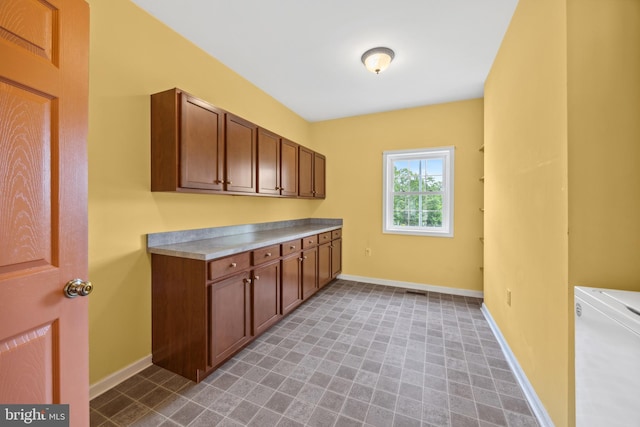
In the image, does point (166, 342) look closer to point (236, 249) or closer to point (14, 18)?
point (236, 249)

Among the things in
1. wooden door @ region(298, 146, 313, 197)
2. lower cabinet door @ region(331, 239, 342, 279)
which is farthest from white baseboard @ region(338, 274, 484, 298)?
wooden door @ region(298, 146, 313, 197)

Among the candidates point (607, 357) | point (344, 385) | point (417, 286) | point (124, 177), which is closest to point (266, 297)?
point (344, 385)

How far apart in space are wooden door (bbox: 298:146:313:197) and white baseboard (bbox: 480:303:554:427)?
2630 millimetres

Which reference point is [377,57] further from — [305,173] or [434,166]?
[434,166]

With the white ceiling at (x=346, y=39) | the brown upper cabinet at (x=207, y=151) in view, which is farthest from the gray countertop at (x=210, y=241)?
the white ceiling at (x=346, y=39)

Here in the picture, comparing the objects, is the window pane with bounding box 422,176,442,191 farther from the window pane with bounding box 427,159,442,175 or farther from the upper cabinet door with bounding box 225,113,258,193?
the upper cabinet door with bounding box 225,113,258,193

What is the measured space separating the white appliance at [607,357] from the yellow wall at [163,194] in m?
2.50

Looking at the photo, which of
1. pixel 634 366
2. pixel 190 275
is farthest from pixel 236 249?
pixel 634 366

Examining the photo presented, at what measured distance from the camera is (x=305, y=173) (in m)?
3.57

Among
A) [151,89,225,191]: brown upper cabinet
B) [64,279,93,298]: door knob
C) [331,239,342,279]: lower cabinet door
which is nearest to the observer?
[64,279,93,298]: door knob

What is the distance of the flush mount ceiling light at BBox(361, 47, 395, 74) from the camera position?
2330 millimetres

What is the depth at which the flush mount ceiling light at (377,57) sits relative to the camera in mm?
2330

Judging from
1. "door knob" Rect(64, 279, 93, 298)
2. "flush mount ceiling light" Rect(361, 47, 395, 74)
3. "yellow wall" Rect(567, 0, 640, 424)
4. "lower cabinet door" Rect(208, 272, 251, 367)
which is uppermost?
"flush mount ceiling light" Rect(361, 47, 395, 74)

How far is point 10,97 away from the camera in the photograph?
821 millimetres
